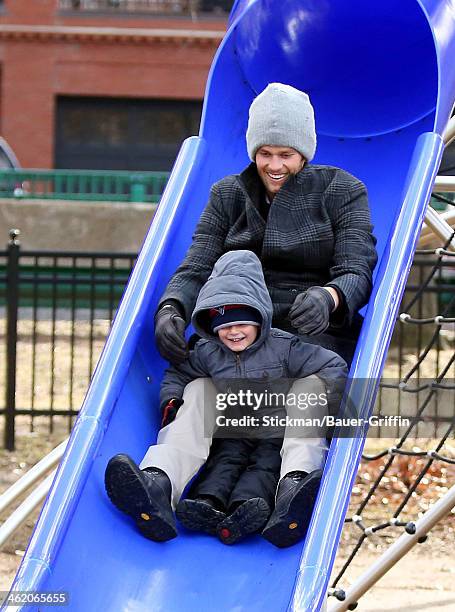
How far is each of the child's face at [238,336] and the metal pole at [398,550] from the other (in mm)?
1083

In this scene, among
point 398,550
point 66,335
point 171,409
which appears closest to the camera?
point 171,409

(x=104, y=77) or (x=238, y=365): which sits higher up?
(x=104, y=77)

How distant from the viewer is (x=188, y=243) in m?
4.03

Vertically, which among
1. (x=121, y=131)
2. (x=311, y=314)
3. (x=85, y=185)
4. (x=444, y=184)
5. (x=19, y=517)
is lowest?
(x=19, y=517)

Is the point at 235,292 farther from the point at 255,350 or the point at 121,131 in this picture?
the point at 121,131

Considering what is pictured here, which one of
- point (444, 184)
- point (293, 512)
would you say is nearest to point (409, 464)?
point (444, 184)

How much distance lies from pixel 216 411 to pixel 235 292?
37 cm

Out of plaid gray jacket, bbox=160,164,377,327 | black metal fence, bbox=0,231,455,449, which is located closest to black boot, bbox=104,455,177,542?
plaid gray jacket, bbox=160,164,377,327

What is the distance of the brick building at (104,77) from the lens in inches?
831

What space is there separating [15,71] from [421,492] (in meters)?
17.0

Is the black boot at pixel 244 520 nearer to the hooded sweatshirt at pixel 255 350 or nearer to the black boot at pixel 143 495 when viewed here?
the black boot at pixel 143 495

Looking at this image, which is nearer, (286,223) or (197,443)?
(197,443)

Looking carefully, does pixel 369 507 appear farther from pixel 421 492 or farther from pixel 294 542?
pixel 294 542

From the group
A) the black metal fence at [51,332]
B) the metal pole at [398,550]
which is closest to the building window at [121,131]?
the black metal fence at [51,332]
